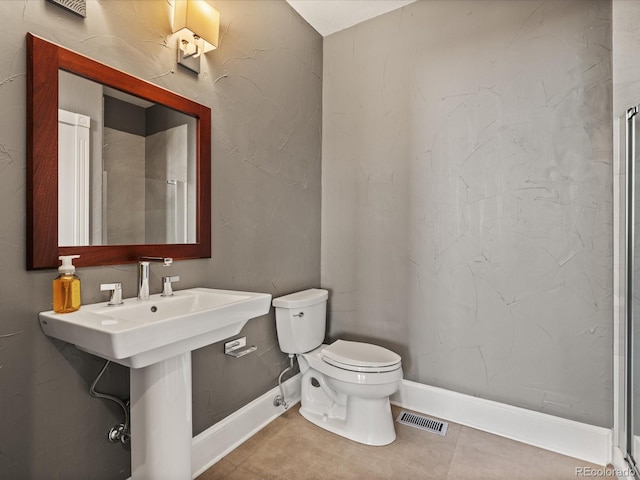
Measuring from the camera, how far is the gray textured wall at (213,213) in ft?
3.41

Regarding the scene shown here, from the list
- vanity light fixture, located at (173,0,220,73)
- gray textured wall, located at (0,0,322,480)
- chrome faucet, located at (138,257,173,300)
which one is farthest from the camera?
vanity light fixture, located at (173,0,220,73)

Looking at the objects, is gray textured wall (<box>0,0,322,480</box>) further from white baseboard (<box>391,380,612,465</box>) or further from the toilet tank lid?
white baseboard (<box>391,380,612,465</box>)

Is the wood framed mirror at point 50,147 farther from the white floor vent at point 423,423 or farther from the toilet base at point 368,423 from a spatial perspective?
the white floor vent at point 423,423

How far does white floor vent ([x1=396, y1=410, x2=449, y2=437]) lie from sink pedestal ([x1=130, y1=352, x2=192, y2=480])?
1290 millimetres

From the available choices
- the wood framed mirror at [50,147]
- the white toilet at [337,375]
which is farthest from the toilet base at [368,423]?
the wood framed mirror at [50,147]

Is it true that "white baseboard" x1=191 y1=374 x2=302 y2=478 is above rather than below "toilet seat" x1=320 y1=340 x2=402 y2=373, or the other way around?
below

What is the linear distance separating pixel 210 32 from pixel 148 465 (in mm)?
1708

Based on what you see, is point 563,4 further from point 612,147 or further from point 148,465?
point 148,465

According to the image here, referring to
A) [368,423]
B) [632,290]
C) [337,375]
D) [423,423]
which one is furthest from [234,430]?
[632,290]

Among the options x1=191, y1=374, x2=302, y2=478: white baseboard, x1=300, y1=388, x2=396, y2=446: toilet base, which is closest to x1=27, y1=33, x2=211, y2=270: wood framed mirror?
x1=191, y1=374, x2=302, y2=478: white baseboard

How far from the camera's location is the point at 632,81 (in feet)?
Answer: 5.14


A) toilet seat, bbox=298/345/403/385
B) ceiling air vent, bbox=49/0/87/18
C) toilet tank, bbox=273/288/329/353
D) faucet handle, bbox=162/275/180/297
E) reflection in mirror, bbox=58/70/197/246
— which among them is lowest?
toilet seat, bbox=298/345/403/385

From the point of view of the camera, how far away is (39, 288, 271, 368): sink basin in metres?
0.90

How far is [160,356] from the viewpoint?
3.44ft
